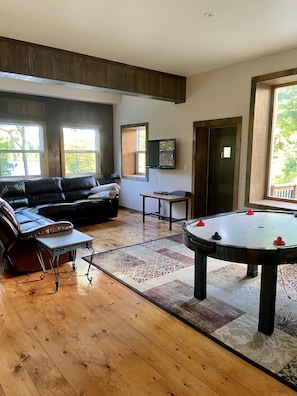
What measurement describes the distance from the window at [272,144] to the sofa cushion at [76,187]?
140 inches

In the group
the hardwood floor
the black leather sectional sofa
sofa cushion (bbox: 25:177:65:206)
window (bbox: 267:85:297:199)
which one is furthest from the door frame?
the hardwood floor

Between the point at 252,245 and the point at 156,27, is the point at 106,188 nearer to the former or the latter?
the point at 156,27

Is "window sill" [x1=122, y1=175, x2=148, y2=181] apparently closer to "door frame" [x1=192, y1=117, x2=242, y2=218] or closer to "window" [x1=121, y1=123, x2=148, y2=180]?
"window" [x1=121, y1=123, x2=148, y2=180]

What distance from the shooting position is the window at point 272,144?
4551 millimetres

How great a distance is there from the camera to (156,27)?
3402 millimetres

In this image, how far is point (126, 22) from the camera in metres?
3.27

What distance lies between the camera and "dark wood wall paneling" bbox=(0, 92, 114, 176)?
6.15m

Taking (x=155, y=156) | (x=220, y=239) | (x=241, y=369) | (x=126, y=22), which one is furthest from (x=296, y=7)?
(x=155, y=156)

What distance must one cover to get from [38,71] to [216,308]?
3671 mm

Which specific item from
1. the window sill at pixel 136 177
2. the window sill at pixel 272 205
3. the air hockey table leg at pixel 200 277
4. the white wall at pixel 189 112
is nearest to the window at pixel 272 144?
Result: the window sill at pixel 272 205

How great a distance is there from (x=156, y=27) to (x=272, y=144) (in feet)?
8.91

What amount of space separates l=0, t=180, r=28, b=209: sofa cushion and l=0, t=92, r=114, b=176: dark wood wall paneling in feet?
3.69

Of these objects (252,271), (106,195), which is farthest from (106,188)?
(252,271)

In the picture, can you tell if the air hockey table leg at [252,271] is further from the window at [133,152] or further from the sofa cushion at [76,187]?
the window at [133,152]
